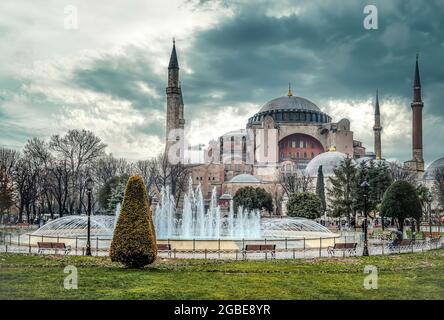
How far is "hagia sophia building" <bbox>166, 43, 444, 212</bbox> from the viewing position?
5994 centimetres

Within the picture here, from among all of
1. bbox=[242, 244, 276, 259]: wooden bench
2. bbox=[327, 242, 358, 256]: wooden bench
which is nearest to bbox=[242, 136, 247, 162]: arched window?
bbox=[327, 242, 358, 256]: wooden bench

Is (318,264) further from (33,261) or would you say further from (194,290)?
(33,261)

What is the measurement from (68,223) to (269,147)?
4496 centimetres

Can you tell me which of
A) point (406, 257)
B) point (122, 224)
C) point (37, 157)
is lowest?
point (406, 257)

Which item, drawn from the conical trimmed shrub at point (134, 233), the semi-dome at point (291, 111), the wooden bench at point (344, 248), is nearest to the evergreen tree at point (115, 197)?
the wooden bench at point (344, 248)

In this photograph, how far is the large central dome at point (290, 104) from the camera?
7569cm

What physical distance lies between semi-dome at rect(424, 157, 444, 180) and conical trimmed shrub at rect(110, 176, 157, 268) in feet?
209

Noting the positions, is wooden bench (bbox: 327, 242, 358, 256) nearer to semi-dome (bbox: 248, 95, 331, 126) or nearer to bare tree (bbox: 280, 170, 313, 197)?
bare tree (bbox: 280, 170, 313, 197)

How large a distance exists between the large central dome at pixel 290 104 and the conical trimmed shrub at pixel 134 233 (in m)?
65.4

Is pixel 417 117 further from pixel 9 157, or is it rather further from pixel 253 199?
pixel 9 157

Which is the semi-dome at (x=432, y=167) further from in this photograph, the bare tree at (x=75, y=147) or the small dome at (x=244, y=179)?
the bare tree at (x=75, y=147)

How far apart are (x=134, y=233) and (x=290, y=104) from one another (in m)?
66.8

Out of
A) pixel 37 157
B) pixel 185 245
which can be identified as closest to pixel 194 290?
pixel 185 245
